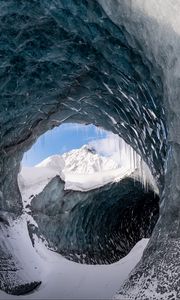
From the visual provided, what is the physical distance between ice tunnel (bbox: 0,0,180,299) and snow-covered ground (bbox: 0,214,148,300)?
0.33 m

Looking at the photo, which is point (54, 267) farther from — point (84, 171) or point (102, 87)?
point (84, 171)

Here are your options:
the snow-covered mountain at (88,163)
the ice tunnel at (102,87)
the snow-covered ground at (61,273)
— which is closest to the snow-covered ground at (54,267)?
the snow-covered ground at (61,273)

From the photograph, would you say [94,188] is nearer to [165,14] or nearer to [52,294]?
[52,294]

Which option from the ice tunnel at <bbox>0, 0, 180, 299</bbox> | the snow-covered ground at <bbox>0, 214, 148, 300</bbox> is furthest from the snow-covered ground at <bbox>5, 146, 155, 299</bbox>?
the ice tunnel at <bbox>0, 0, 180, 299</bbox>

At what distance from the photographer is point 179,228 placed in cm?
385

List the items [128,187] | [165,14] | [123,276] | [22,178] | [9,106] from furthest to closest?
[128,187]
[22,178]
[123,276]
[9,106]
[165,14]

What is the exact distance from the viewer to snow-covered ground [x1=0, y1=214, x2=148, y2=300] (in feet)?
26.6

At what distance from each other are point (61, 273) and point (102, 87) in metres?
4.55

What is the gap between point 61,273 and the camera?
9.22m

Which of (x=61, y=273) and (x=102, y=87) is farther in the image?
(x=61, y=273)

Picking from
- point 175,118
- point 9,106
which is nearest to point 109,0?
point 175,118

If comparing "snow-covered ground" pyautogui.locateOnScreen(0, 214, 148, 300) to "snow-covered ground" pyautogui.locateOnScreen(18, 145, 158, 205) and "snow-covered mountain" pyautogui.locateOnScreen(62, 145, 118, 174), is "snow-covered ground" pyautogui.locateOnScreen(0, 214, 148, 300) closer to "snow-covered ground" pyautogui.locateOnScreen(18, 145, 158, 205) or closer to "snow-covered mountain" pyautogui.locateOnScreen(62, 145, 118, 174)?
"snow-covered ground" pyautogui.locateOnScreen(18, 145, 158, 205)

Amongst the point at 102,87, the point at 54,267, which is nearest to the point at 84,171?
the point at 54,267

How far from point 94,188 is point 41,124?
560 centimetres
